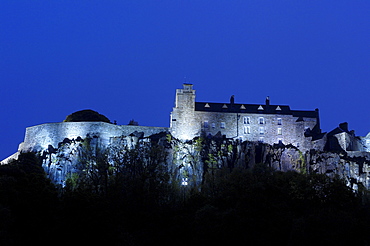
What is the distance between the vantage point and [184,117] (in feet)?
243

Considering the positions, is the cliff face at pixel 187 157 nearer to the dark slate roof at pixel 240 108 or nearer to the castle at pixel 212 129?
the castle at pixel 212 129

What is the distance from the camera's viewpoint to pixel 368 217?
4375cm

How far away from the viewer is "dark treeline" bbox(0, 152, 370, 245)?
1639 inches

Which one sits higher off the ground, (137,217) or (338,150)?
(338,150)

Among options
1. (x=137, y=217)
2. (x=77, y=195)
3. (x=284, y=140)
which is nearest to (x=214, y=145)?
(x=284, y=140)

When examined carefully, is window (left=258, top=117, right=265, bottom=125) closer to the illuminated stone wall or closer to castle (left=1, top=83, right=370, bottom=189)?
castle (left=1, top=83, right=370, bottom=189)

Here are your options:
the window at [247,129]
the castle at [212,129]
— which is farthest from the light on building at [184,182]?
the window at [247,129]

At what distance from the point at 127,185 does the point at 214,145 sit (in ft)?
64.8

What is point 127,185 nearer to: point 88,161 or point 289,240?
point 88,161

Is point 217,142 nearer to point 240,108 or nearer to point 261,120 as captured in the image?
point 261,120

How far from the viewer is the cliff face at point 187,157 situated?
213 ft

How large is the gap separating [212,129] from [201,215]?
30401 millimetres

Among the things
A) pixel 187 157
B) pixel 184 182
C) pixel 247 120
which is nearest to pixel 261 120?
pixel 247 120

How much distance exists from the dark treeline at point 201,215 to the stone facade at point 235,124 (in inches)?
907
